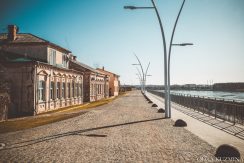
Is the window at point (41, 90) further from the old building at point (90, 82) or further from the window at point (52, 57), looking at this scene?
the old building at point (90, 82)

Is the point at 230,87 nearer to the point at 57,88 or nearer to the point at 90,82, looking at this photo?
the point at 90,82

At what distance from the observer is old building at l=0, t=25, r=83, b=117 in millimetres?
19469

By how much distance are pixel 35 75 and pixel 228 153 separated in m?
17.1

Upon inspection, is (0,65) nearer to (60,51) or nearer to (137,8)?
(60,51)

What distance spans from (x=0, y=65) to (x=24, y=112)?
183 inches

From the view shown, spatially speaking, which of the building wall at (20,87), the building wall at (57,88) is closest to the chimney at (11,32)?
the building wall at (57,88)

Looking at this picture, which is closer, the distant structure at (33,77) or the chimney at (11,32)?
the distant structure at (33,77)

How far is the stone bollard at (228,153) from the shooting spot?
22.5ft

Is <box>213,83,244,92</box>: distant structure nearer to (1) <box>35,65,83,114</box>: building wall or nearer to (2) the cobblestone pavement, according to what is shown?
(1) <box>35,65,83,114</box>: building wall

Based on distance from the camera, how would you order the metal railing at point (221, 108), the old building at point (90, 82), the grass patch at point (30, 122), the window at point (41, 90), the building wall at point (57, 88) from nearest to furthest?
the metal railing at point (221, 108) → the grass patch at point (30, 122) → the window at point (41, 90) → the building wall at point (57, 88) → the old building at point (90, 82)

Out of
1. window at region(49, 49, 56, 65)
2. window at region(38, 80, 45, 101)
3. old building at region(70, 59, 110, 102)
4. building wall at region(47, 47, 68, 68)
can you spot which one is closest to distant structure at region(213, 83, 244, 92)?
old building at region(70, 59, 110, 102)

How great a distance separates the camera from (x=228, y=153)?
6.95 m

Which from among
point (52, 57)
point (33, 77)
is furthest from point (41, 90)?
point (52, 57)

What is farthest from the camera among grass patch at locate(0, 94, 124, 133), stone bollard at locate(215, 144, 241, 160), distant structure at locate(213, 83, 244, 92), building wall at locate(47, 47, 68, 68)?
distant structure at locate(213, 83, 244, 92)
